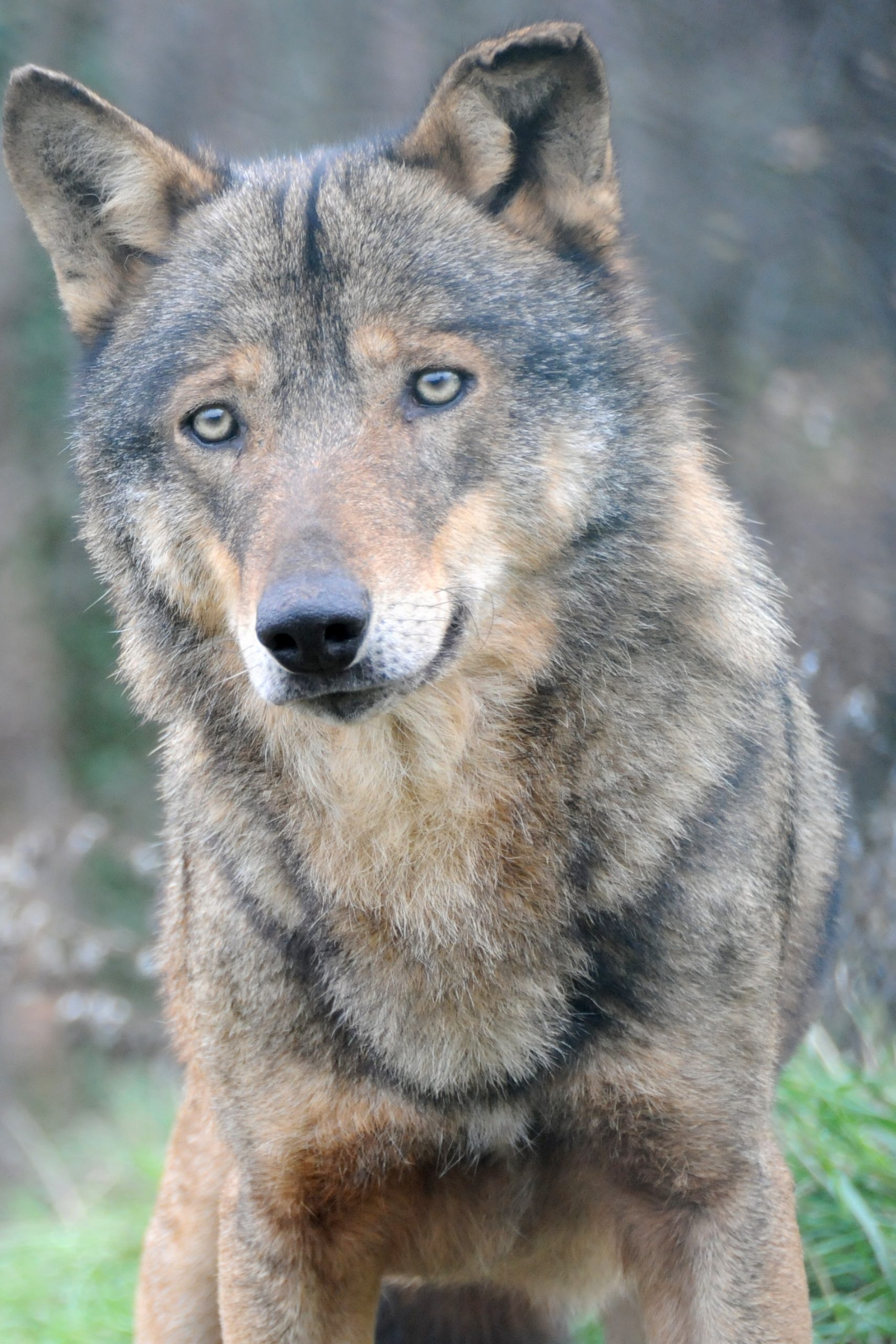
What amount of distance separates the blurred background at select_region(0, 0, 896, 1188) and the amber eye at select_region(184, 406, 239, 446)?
4.09ft

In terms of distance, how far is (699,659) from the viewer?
3219 millimetres

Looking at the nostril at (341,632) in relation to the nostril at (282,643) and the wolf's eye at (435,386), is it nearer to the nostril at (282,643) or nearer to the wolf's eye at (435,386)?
the nostril at (282,643)

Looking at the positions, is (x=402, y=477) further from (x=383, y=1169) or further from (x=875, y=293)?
(x=875, y=293)

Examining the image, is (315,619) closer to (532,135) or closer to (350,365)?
(350,365)

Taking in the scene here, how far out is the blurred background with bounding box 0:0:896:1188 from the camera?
6.09 m

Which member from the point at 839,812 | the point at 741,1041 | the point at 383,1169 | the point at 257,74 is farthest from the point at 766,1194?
the point at 257,74

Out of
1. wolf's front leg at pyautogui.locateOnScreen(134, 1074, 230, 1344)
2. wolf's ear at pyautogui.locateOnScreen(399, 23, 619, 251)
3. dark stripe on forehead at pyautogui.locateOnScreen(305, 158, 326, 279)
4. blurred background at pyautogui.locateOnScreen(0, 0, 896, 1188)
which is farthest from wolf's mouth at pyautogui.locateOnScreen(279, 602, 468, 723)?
blurred background at pyautogui.locateOnScreen(0, 0, 896, 1188)

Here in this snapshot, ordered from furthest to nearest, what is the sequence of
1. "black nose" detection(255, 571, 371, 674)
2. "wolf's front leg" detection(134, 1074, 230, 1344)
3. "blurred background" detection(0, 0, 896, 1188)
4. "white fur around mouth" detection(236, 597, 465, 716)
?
"blurred background" detection(0, 0, 896, 1188) → "wolf's front leg" detection(134, 1074, 230, 1344) → "white fur around mouth" detection(236, 597, 465, 716) → "black nose" detection(255, 571, 371, 674)

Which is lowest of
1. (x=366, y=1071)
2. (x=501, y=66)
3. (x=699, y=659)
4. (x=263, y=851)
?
(x=366, y=1071)

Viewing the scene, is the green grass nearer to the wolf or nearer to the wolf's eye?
the wolf

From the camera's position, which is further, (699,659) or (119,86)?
(119,86)

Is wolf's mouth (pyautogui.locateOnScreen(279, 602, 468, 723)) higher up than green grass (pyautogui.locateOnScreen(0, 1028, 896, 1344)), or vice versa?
wolf's mouth (pyautogui.locateOnScreen(279, 602, 468, 723))

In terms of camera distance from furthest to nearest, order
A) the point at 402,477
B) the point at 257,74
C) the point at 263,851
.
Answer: the point at 257,74 → the point at 263,851 → the point at 402,477

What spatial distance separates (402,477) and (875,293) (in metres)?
4.32
